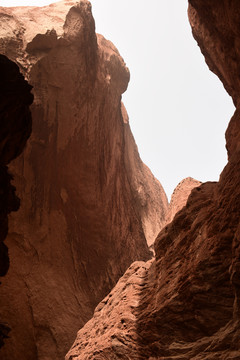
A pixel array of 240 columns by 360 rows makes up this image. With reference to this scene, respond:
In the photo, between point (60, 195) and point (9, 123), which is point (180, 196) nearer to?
point (60, 195)

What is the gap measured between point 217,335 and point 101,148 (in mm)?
11732

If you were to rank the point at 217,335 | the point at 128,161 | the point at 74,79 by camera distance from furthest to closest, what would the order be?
the point at 128,161, the point at 74,79, the point at 217,335

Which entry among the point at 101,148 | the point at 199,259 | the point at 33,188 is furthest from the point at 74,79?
the point at 199,259

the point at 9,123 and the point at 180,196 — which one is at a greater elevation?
the point at 180,196

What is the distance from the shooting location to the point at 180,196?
12289 millimetres

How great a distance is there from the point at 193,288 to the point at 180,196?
5873mm

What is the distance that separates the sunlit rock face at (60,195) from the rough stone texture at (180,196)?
4.14 m

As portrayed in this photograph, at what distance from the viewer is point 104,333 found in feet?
27.7

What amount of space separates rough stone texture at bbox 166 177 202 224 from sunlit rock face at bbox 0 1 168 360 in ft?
13.6

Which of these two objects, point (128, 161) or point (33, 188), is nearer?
point (33, 188)

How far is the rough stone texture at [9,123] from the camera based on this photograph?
6449 millimetres

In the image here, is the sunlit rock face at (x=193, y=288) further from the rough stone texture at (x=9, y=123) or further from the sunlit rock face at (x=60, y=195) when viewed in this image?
the sunlit rock face at (x=60, y=195)

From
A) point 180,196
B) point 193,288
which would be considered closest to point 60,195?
point 180,196

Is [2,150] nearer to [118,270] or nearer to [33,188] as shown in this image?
[33,188]
